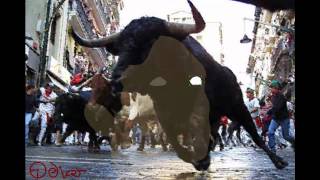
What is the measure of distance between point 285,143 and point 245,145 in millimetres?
479

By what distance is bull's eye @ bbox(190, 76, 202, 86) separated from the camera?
418 cm

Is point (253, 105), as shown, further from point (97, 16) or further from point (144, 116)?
point (97, 16)

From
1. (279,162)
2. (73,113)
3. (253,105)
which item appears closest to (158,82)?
(73,113)

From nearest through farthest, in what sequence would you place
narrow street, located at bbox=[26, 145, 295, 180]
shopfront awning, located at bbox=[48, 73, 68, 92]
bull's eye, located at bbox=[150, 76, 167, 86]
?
narrow street, located at bbox=[26, 145, 295, 180], shopfront awning, located at bbox=[48, 73, 68, 92], bull's eye, located at bbox=[150, 76, 167, 86]

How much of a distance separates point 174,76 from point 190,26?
0.40m

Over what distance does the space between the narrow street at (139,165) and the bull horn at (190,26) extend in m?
0.87

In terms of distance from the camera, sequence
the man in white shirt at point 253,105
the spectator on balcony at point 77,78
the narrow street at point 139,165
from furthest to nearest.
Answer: the man in white shirt at point 253,105 < the spectator on balcony at point 77,78 < the narrow street at point 139,165

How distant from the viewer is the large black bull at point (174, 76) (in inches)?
158

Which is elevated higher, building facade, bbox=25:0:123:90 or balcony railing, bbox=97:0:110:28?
balcony railing, bbox=97:0:110:28

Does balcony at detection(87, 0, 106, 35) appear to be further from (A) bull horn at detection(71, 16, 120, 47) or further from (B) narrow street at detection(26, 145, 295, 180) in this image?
(B) narrow street at detection(26, 145, 295, 180)

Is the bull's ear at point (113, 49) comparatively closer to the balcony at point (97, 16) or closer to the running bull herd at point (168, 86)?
the running bull herd at point (168, 86)

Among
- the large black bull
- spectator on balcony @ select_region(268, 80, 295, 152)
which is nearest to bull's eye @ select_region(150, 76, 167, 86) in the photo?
the large black bull

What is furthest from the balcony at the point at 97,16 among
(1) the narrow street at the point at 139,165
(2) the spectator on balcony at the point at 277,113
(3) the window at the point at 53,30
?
(2) the spectator on balcony at the point at 277,113
